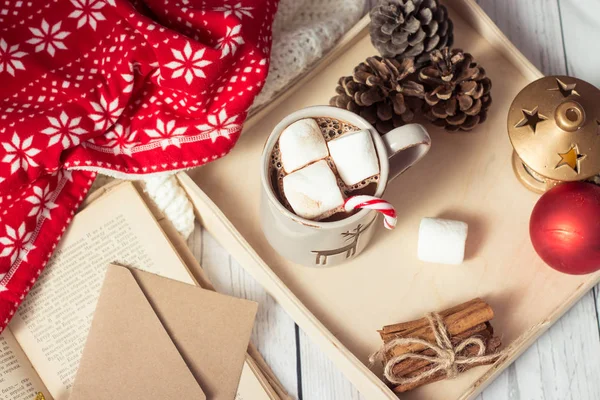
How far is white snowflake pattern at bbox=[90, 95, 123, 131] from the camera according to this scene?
2.40 ft

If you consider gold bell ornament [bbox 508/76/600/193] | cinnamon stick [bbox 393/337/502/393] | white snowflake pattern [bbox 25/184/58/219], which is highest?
white snowflake pattern [bbox 25/184/58/219]

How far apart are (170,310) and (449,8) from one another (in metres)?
0.52

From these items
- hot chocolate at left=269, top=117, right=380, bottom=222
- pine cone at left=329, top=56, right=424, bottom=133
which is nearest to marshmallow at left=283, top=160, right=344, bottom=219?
hot chocolate at left=269, top=117, right=380, bottom=222

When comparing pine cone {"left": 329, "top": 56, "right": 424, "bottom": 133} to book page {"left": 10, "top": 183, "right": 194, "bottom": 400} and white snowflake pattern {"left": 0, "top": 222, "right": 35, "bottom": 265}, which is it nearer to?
book page {"left": 10, "top": 183, "right": 194, "bottom": 400}

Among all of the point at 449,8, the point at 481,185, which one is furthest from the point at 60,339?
the point at 449,8

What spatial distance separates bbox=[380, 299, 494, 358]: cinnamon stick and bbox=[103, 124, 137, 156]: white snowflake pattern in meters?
0.37

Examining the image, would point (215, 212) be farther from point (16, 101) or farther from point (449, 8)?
point (449, 8)

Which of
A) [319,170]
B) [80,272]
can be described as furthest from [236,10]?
[80,272]

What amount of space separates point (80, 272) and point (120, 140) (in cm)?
16

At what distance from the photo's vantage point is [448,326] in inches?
26.5

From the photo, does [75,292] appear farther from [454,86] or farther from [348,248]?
[454,86]

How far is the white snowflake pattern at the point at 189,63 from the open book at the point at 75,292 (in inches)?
6.2

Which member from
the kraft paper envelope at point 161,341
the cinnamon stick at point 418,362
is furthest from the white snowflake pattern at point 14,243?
the cinnamon stick at point 418,362

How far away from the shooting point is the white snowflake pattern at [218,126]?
74 centimetres
